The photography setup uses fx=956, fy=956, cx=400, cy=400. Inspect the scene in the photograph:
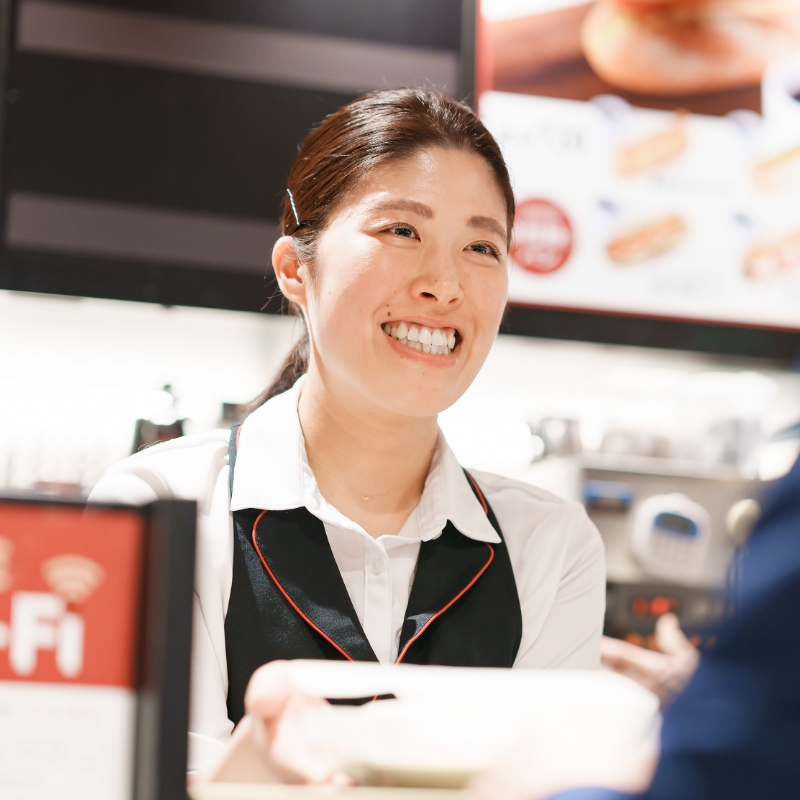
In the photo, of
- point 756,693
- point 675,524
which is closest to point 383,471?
point 756,693

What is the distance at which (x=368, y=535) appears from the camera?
1.20 meters

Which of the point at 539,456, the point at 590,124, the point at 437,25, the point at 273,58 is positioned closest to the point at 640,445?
the point at 539,456

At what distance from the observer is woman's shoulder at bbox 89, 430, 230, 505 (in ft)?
3.73

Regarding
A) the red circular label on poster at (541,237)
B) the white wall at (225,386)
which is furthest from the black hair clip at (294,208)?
the red circular label on poster at (541,237)

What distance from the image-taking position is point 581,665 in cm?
122

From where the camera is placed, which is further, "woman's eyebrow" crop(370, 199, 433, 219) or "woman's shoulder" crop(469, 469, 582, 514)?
"woman's shoulder" crop(469, 469, 582, 514)

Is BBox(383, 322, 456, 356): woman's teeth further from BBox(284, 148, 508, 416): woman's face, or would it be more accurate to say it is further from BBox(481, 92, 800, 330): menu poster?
BBox(481, 92, 800, 330): menu poster

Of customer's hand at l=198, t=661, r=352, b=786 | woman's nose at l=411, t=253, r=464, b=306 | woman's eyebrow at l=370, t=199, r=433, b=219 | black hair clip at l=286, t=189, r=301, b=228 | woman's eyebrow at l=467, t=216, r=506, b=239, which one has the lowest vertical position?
customer's hand at l=198, t=661, r=352, b=786

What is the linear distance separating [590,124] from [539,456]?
2.74ft

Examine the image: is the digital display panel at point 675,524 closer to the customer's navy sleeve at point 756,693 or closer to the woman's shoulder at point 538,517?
the woman's shoulder at point 538,517

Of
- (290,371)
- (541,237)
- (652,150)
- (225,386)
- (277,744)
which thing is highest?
(652,150)

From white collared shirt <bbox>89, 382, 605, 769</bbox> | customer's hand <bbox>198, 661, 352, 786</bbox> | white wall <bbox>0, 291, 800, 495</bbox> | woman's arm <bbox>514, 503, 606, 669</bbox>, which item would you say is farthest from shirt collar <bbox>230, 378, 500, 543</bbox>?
white wall <bbox>0, 291, 800, 495</bbox>

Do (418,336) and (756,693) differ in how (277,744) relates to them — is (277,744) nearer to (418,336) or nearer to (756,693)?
(756,693)

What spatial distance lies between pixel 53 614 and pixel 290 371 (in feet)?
3.39
